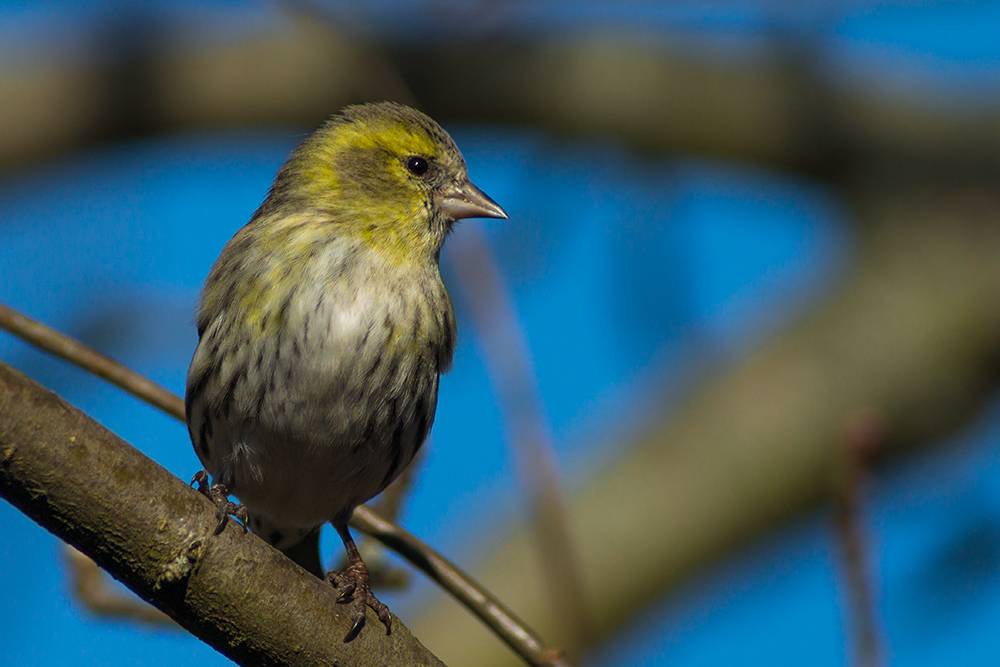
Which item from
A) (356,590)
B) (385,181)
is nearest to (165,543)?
(356,590)

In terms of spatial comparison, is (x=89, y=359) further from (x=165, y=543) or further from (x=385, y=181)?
(x=385, y=181)

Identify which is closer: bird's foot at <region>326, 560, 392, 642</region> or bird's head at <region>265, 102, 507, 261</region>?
bird's foot at <region>326, 560, 392, 642</region>

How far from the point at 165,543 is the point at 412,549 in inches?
26.6

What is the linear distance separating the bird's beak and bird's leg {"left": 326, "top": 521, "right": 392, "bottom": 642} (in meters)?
0.97

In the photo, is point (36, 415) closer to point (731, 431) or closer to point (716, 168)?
point (731, 431)

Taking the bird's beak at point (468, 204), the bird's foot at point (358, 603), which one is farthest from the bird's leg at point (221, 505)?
the bird's beak at point (468, 204)

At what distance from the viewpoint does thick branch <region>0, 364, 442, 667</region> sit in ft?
5.85

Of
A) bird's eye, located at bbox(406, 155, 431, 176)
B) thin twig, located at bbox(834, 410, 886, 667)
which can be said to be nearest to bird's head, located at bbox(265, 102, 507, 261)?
bird's eye, located at bbox(406, 155, 431, 176)

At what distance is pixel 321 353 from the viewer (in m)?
2.92

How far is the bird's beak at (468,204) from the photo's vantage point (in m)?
3.46

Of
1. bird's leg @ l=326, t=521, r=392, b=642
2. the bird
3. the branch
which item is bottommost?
bird's leg @ l=326, t=521, r=392, b=642

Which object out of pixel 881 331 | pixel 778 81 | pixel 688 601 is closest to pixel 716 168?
pixel 778 81

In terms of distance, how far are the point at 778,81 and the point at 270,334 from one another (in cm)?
514

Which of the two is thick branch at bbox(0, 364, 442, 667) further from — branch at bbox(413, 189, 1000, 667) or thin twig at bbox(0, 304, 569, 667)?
branch at bbox(413, 189, 1000, 667)
